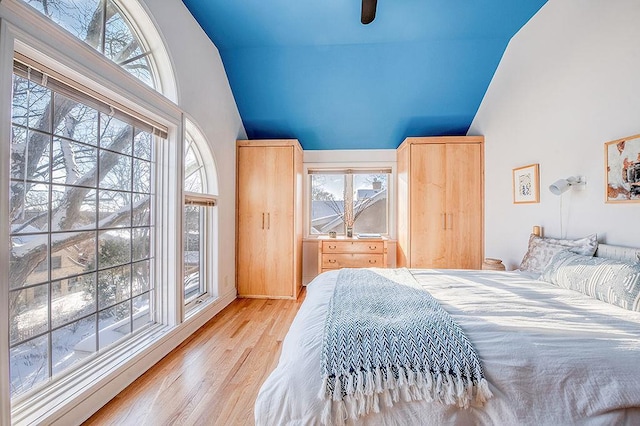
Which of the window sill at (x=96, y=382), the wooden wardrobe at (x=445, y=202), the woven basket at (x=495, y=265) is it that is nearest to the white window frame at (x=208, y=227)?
the window sill at (x=96, y=382)

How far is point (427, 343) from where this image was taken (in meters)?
1.02

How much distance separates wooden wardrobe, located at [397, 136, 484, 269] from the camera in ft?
10.8

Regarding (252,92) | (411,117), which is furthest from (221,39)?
(411,117)

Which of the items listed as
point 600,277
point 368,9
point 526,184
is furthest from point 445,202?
point 368,9

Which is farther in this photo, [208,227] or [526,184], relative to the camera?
[208,227]

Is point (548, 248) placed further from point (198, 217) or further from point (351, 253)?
point (198, 217)

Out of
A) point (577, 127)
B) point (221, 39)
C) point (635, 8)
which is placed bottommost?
point (577, 127)

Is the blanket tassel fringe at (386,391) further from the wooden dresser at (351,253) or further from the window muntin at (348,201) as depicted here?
the window muntin at (348,201)

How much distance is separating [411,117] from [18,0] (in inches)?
139

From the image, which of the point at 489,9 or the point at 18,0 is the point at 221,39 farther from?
the point at 489,9

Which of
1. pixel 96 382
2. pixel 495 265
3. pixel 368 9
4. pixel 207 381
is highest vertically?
pixel 368 9

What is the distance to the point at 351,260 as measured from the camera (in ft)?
11.6

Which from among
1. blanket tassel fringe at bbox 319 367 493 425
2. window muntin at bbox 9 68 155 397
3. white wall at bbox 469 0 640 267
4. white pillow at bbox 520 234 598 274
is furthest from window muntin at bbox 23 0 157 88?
white pillow at bbox 520 234 598 274

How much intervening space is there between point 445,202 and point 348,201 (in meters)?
1.43
